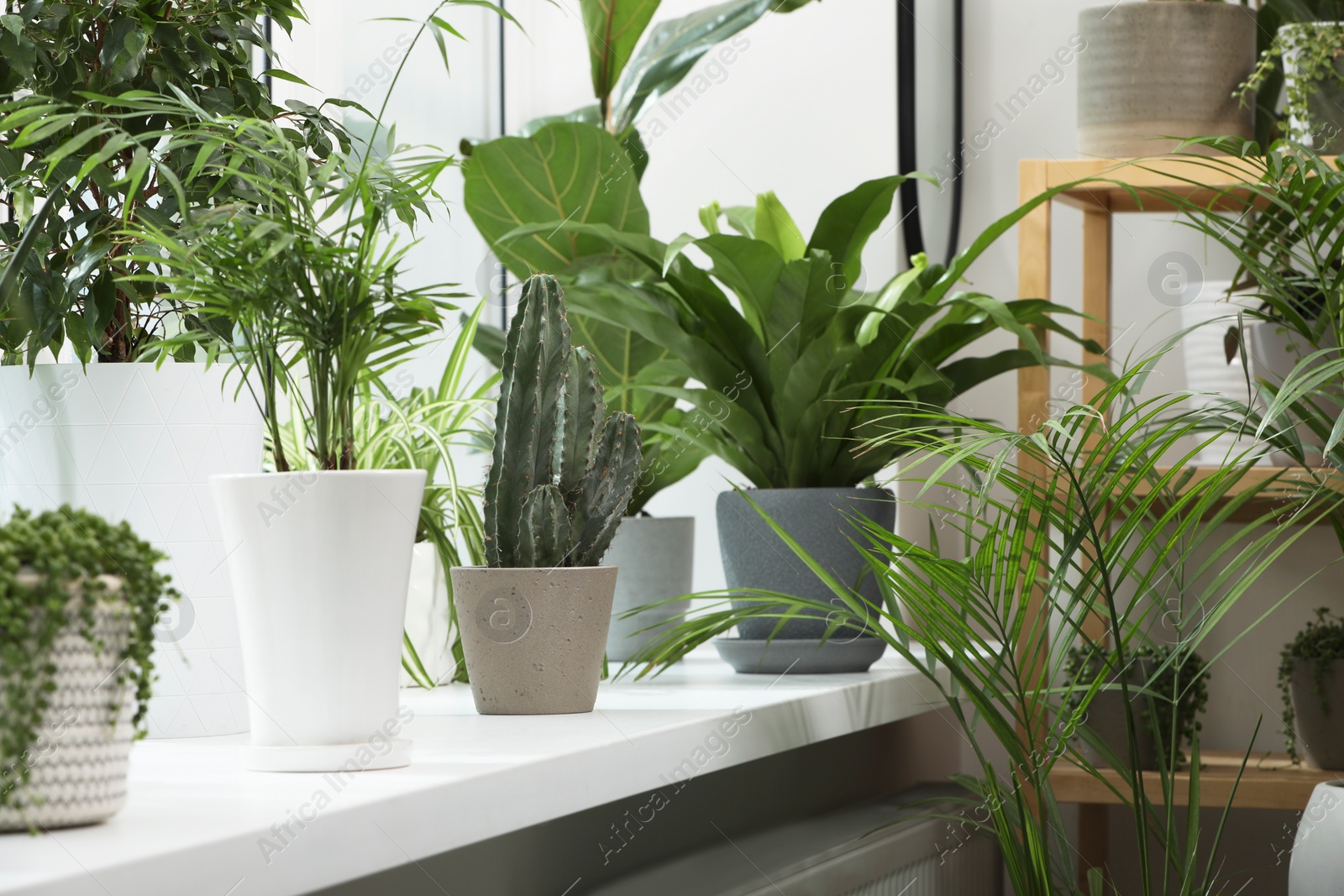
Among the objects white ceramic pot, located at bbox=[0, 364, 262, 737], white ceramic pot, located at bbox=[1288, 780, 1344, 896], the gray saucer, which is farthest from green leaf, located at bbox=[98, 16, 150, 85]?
white ceramic pot, located at bbox=[1288, 780, 1344, 896]

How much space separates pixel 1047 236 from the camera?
1.54 metres

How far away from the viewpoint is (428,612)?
1.25 metres

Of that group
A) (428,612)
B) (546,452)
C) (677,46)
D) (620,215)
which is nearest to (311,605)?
(546,452)

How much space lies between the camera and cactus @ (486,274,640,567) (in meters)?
0.97

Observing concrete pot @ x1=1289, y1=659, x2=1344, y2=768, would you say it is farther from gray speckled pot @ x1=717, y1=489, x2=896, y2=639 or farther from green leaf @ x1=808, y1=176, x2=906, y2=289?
green leaf @ x1=808, y1=176, x2=906, y2=289

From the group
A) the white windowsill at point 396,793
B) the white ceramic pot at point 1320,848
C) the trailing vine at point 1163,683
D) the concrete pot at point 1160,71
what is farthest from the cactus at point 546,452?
the concrete pot at point 1160,71

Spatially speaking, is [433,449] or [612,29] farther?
[612,29]

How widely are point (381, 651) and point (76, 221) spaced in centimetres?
35

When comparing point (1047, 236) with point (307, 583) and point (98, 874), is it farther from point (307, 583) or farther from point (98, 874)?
point (98, 874)

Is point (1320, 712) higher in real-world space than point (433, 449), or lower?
lower

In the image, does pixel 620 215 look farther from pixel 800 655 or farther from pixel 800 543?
pixel 800 655

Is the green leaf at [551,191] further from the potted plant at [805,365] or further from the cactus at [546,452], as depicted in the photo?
the cactus at [546,452]

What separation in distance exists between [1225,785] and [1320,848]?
53 cm

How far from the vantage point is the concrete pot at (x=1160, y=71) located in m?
1.49
